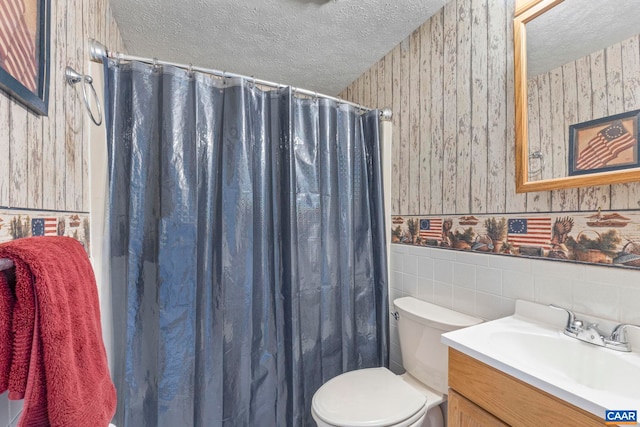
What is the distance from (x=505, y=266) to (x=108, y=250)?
65.6 inches

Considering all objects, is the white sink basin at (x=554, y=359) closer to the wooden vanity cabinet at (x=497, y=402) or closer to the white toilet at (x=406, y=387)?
the wooden vanity cabinet at (x=497, y=402)

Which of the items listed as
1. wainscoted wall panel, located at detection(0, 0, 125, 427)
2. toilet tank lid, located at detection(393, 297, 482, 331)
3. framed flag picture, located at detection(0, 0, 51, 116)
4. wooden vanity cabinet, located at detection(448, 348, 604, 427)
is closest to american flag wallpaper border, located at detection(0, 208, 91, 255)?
wainscoted wall panel, located at detection(0, 0, 125, 427)

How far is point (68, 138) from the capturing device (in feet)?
2.86

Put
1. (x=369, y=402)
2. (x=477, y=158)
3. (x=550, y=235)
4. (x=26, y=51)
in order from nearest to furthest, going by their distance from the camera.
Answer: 1. (x=26, y=51)
2. (x=550, y=235)
3. (x=369, y=402)
4. (x=477, y=158)

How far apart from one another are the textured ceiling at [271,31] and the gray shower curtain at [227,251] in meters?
0.40

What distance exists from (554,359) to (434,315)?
1.50 ft

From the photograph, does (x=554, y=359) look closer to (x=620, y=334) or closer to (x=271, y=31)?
(x=620, y=334)

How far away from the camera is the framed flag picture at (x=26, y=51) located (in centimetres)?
53

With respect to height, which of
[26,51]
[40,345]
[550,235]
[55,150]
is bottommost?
[40,345]

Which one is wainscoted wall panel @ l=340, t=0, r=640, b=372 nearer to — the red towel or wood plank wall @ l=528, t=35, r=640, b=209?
wood plank wall @ l=528, t=35, r=640, b=209

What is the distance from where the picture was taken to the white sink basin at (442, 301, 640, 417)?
0.60 meters

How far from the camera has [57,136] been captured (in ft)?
2.60

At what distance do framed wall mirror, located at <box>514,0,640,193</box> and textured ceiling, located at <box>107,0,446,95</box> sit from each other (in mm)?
584

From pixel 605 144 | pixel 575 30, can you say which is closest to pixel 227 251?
pixel 605 144
